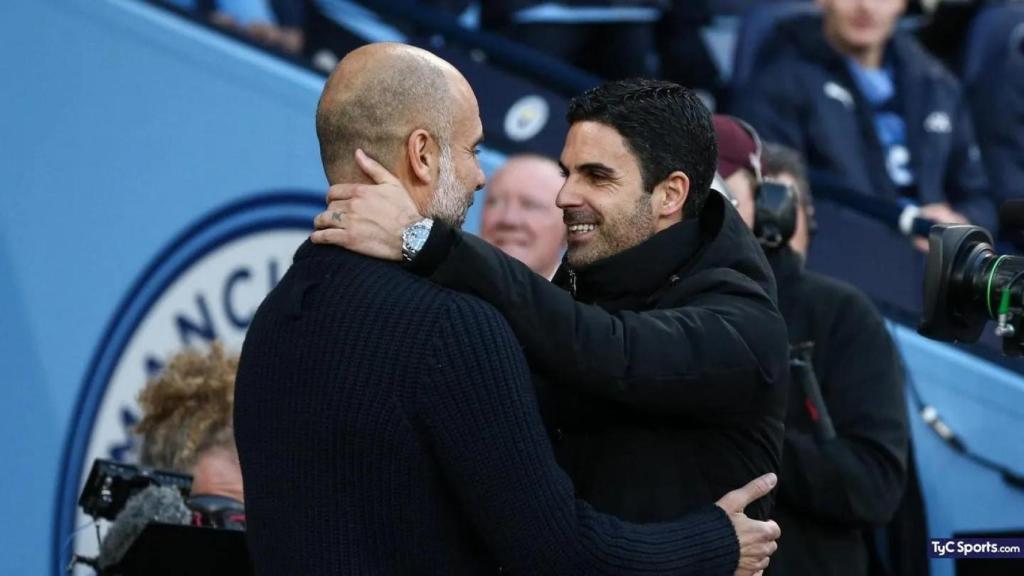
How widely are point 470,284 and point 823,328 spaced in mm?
1514

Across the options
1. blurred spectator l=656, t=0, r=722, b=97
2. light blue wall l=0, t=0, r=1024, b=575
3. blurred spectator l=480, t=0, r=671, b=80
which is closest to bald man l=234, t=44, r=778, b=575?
light blue wall l=0, t=0, r=1024, b=575

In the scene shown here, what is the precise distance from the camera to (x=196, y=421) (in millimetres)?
3762

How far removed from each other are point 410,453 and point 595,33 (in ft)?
13.8

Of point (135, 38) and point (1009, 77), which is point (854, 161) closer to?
point (1009, 77)

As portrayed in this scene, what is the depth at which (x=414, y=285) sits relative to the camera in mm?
2430

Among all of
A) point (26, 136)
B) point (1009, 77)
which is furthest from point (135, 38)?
point (1009, 77)

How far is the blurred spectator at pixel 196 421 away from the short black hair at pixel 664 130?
1.37 metres

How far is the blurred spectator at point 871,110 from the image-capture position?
574 centimetres

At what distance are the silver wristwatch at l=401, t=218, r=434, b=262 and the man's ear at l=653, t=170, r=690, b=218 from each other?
43 centimetres

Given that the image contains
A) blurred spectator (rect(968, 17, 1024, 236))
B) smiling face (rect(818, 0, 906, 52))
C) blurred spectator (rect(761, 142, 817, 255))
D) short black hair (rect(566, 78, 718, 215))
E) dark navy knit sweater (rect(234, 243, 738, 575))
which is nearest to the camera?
dark navy knit sweater (rect(234, 243, 738, 575))

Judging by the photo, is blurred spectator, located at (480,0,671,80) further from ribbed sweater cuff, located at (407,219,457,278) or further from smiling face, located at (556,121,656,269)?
ribbed sweater cuff, located at (407,219,457,278)

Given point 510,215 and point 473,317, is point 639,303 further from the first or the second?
point 510,215

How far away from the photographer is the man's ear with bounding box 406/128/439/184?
8.20 feet

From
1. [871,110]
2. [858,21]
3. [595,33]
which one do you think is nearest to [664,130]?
[871,110]
